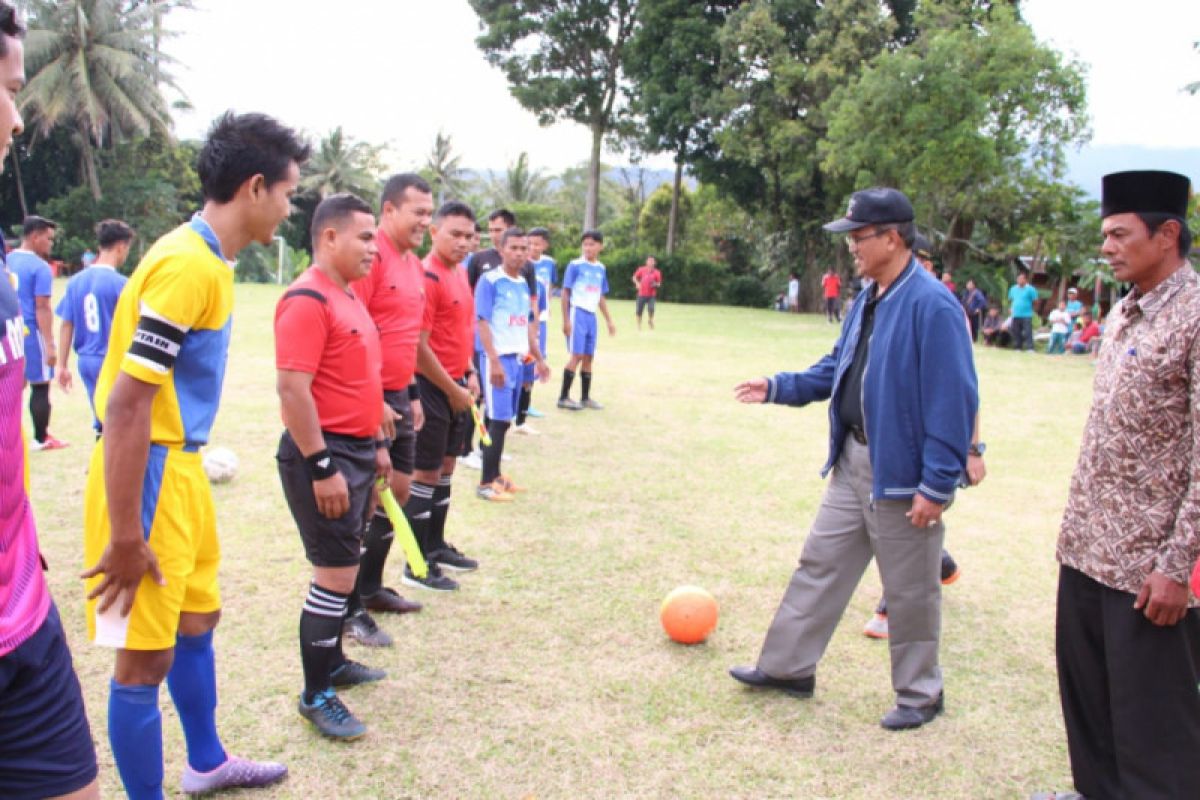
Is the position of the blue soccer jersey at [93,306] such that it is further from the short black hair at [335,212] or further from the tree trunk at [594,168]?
the tree trunk at [594,168]

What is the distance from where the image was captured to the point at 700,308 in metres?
37.1

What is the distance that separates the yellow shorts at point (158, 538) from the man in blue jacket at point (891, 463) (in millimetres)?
2604

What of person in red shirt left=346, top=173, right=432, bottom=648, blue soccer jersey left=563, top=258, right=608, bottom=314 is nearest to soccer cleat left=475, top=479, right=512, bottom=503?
person in red shirt left=346, top=173, right=432, bottom=648

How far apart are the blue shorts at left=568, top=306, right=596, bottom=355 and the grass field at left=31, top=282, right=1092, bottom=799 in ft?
9.01

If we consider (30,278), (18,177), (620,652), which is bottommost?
(620,652)

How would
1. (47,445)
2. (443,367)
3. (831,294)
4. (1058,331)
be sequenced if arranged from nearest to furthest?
(443,367)
(47,445)
(1058,331)
(831,294)

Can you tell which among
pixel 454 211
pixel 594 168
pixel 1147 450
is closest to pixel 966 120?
pixel 594 168

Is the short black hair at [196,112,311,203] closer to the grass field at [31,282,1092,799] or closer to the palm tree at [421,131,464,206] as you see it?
the grass field at [31,282,1092,799]

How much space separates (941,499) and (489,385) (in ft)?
14.6

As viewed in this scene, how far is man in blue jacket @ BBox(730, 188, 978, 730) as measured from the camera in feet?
12.2

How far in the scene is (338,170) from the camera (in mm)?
57406

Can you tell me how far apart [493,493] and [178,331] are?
493 cm

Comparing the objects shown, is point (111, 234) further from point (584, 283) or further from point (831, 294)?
point (831, 294)

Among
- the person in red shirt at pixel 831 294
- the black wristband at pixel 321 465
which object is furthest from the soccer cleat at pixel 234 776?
the person in red shirt at pixel 831 294
